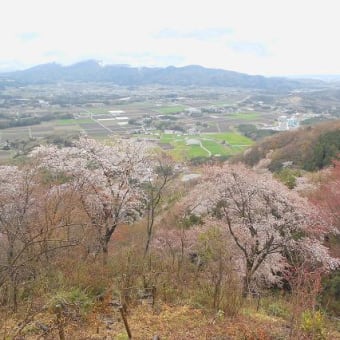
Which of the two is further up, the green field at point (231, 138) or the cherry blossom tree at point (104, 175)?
the cherry blossom tree at point (104, 175)

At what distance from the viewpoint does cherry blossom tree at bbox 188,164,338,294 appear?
45.1ft

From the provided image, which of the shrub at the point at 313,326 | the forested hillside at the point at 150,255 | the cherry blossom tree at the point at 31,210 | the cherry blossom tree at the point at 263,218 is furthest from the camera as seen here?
the cherry blossom tree at the point at 263,218

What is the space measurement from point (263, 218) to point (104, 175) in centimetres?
610

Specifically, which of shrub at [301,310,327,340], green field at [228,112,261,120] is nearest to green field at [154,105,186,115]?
green field at [228,112,261,120]

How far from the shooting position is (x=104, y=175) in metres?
15.2

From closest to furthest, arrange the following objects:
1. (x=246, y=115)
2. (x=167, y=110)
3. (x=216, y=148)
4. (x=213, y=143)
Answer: (x=216, y=148), (x=213, y=143), (x=246, y=115), (x=167, y=110)

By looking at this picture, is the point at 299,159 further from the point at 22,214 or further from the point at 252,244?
the point at 22,214

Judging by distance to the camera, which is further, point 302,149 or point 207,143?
point 207,143

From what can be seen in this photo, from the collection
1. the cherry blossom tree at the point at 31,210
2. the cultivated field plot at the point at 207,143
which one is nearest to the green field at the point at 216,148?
the cultivated field plot at the point at 207,143

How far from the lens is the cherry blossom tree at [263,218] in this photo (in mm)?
13734

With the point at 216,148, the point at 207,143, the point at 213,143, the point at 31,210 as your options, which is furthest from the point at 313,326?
the point at 213,143

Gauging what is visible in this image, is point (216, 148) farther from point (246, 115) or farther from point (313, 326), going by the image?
point (313, 326)

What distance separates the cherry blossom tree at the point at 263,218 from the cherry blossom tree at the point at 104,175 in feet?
10.5

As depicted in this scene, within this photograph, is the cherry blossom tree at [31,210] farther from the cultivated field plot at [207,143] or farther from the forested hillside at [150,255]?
the cultivated field plot at [207,143]
